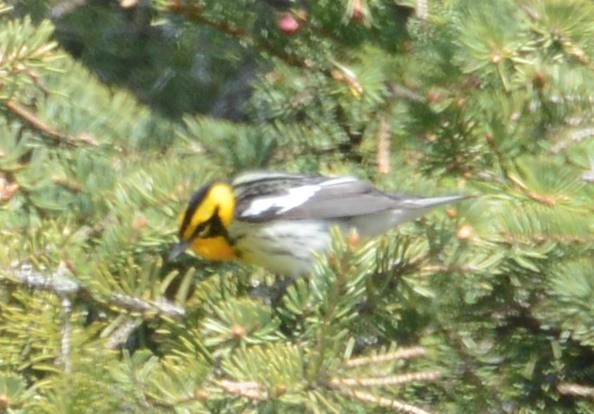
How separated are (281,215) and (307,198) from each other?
0.27 feet

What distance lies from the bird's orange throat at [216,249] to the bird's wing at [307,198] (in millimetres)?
105

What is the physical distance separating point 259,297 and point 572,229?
567 millimetres

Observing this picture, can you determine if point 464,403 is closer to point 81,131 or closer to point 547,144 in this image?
point 547,144

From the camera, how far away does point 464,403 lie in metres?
2.21

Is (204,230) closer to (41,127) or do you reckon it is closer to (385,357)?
(41,127)

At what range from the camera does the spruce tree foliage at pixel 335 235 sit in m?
1.81

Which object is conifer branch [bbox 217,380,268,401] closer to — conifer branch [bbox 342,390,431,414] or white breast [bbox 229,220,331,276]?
conifer branch [bbox 342,390,431,414]

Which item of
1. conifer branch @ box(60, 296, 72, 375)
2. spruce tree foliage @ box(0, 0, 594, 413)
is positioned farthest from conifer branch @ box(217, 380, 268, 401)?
conifer branch @ box(60, 296, 72, 375)

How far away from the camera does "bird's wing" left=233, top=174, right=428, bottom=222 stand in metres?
2.38

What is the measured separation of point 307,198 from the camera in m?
2.59

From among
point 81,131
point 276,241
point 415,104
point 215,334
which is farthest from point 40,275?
point 415,104

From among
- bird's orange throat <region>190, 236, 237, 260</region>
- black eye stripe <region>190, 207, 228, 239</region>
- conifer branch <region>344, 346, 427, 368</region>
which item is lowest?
bird's orange throat <region>190, 236, 237, 260</region>

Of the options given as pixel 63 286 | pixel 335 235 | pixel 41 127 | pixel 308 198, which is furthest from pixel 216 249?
pixel 335 235

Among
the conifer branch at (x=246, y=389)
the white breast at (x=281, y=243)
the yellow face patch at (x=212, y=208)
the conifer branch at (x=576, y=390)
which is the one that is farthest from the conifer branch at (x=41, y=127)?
the conifer branch at (x=576, y=390)
